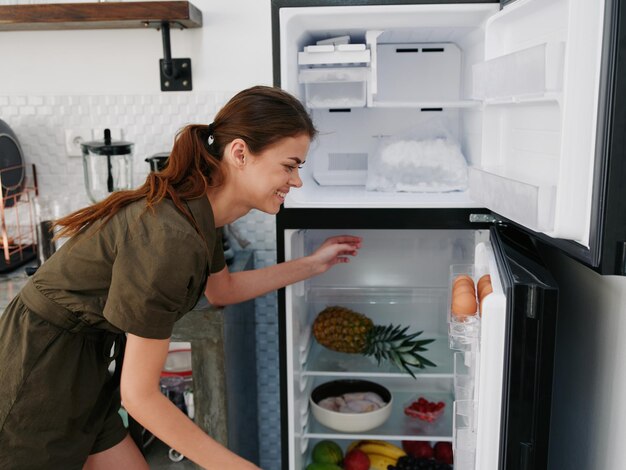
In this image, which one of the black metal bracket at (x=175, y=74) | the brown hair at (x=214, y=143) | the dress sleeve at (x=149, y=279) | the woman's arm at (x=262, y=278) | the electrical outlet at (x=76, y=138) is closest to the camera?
the dress sleeve at (x=149, y=279)

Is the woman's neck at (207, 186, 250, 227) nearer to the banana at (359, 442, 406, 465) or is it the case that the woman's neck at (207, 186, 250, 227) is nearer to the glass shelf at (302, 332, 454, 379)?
the glass shelf at (302, 332, 454, 379)

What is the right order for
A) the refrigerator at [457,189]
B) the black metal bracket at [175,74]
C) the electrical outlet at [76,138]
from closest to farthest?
the refrigerator at [457,189], the black metal bracket at [175,74], the electrical outlet at [76,138]

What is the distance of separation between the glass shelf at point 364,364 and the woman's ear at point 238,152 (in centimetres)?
80

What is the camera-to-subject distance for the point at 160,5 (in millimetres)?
1979

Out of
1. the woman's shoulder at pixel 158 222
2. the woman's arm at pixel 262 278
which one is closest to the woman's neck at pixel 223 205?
the woman's shoulder at pixel 158 222

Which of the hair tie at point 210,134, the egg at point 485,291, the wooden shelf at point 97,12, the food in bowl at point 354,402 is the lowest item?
the food in bowl at point 354,402

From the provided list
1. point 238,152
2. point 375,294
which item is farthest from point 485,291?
point 375,294

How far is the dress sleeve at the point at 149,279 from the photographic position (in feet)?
3.82

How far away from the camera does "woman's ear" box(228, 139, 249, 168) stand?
1322 millimetres

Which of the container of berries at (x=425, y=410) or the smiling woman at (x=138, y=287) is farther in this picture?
the container of berries at (x=425, y=410)

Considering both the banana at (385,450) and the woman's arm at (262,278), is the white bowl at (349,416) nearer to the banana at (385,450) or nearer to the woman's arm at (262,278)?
the banana at (385,450)

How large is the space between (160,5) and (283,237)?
843 millimetres

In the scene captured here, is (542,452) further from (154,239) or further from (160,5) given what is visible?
(160,5)

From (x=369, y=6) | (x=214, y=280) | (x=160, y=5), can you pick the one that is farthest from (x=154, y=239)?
(x=160, y=5)
